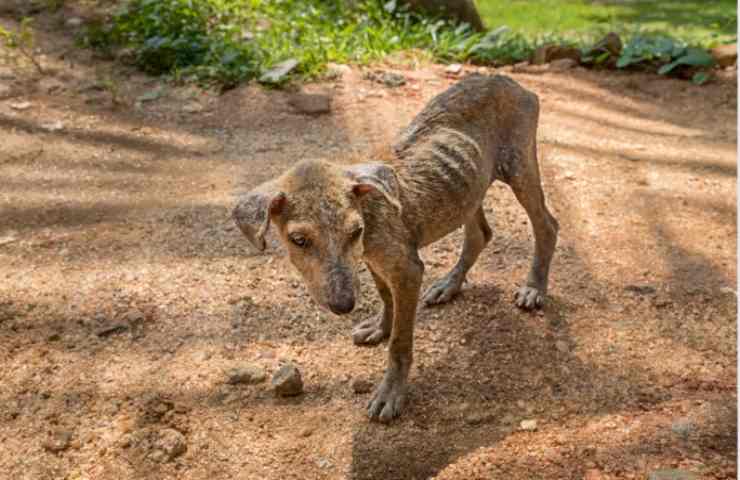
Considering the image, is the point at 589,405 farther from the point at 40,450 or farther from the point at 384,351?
the point at 40,450

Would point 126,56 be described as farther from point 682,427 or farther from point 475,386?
point 682,427

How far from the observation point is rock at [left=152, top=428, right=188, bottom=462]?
3477 mm

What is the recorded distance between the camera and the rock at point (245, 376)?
393cm

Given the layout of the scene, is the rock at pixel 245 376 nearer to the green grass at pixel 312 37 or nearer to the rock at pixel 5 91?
the green grass at pixel 312 37

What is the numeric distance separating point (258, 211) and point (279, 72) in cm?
453

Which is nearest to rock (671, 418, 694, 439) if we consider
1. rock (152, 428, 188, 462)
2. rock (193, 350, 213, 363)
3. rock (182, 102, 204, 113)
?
rock (152, 428, 188, 462)

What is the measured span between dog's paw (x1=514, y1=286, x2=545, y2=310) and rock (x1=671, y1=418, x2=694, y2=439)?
1180 mm

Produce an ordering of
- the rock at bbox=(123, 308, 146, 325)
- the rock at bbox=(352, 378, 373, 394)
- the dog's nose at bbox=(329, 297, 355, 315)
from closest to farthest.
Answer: the dog's nose at bbox=(329, 297, 355, 315), the rock at bbox=(352, 378, 373, 394), the rock at bbox=(123, 308, 146, 325)

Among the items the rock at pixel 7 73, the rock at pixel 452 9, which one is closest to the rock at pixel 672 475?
the rock at pixel 7 73

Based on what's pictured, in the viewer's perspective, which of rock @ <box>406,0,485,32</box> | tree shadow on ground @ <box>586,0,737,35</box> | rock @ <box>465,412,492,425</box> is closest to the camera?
rock @ <box>465,412,492,425</box>

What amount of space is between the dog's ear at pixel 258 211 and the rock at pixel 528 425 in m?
1.48

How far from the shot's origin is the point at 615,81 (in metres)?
8.27

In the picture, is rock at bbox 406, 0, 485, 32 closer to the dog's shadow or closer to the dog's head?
the dog's shadow

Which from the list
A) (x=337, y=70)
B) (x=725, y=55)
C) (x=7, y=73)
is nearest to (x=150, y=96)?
(x=7, y=73)
